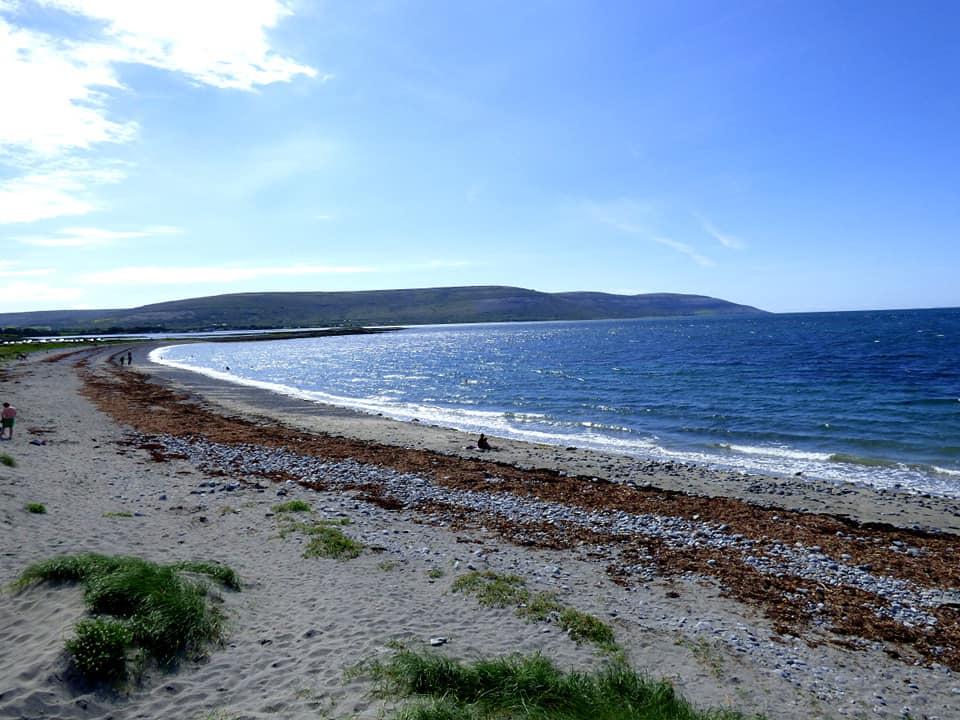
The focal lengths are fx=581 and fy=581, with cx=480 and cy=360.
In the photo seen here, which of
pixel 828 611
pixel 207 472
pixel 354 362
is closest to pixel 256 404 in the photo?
pixel 207 472

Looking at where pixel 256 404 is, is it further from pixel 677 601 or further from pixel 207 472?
pixel 677 601

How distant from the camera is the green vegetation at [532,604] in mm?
8406

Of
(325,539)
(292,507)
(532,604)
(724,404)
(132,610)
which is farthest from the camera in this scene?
(724,404)

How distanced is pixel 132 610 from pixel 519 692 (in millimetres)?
4983

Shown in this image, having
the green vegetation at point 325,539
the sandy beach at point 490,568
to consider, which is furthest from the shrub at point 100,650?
the green vegetation at point 325,539

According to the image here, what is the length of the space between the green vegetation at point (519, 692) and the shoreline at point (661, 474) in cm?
1183

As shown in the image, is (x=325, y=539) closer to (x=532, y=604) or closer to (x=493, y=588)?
(x=493, y=588)

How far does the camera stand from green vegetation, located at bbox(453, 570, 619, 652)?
8.41 metres

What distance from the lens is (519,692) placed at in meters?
6.42

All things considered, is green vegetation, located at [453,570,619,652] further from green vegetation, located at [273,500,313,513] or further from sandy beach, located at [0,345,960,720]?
green vegetation, located at [273,500,313,513]

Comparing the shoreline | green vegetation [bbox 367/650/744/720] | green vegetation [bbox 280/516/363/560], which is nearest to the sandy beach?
the shoreline

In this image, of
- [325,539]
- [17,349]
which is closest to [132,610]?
[325,539]

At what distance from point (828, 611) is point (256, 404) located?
123 feet

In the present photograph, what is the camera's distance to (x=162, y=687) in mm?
6375
